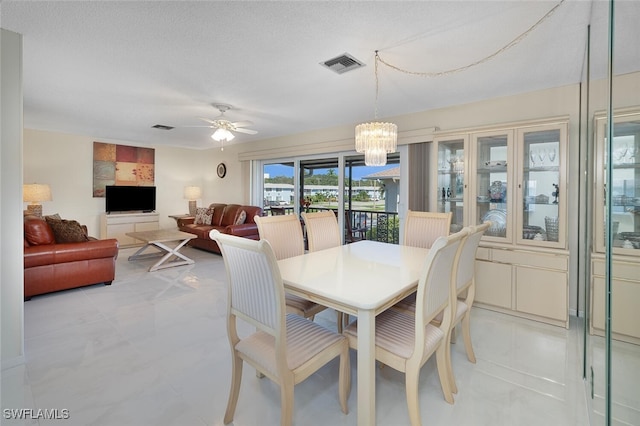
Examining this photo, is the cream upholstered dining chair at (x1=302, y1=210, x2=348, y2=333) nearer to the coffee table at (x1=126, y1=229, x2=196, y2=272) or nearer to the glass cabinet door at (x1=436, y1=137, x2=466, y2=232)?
the glass cabinet door at (x1=436, y1=137, x2=466, y2=232)

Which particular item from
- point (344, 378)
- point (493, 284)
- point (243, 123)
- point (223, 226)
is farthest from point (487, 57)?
point (223, 226)

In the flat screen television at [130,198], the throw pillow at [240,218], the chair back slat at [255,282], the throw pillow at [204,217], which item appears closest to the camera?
the chair back slat at [255,282]

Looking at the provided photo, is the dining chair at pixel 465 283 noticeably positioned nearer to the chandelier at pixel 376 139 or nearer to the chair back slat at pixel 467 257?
the chair back slat at pixel 467 257

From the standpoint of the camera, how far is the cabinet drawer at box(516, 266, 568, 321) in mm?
2732

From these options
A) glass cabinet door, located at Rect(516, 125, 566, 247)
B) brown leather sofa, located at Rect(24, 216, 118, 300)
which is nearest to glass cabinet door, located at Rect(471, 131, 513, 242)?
glass cabinet door, located at Rect(516, 125, 566, 247)

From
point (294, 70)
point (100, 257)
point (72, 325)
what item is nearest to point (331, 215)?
point (294, 70)

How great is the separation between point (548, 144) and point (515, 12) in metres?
1.69

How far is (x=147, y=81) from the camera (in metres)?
2.90

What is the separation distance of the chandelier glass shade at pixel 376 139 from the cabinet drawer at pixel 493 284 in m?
1.71

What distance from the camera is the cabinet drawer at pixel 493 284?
3.00 m

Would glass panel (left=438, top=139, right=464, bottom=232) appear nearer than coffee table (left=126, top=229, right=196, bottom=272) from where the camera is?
Yes

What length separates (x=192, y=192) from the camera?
23.1ft

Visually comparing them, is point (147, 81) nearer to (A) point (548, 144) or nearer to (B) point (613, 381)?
(B) point (613, 381)

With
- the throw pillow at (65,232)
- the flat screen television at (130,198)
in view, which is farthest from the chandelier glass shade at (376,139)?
the flat screen television at (130,198)
